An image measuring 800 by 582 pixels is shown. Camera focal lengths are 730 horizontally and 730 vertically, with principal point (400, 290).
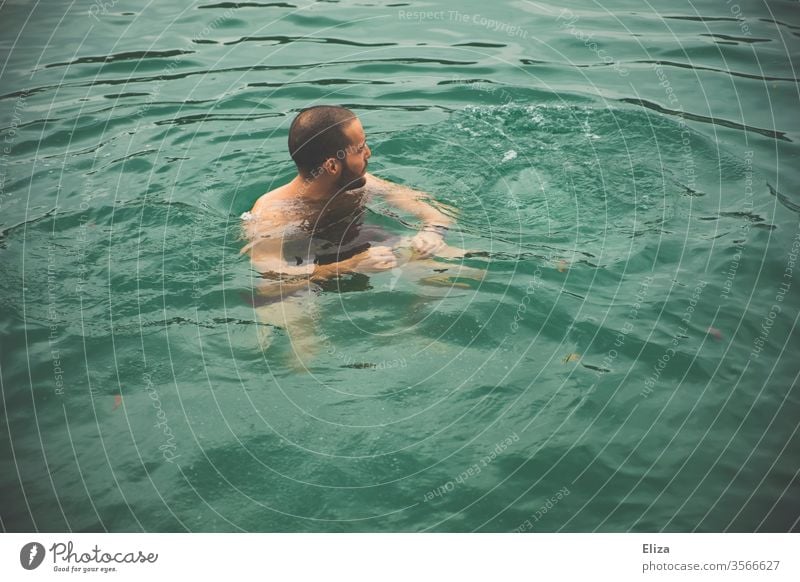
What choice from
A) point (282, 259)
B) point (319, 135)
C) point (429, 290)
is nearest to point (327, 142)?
point (319, 135)

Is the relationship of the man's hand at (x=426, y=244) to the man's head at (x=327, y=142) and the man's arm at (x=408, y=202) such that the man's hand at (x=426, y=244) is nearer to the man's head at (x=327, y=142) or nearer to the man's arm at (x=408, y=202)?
the man's arm at (x=408, y=202)

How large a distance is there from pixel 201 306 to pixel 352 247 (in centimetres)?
96

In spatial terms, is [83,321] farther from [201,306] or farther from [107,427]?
[107,427]

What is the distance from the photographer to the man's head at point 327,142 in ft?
14.0

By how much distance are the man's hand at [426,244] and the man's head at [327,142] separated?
569 mm

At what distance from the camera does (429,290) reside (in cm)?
426

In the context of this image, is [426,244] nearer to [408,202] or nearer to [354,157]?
[408,202]

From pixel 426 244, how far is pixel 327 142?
33.4 inches

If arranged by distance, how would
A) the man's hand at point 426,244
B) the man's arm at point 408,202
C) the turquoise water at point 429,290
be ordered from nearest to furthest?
the turquoise water at point 429,290, the man's hand at point 426,244, the man's arm at point 408,202

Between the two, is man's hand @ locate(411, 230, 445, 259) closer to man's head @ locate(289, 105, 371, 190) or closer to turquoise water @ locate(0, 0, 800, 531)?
turquoise water @ locate(0, 0, 800, 531)

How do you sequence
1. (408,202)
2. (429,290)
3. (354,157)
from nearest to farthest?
1. (429,290)
2. (354,157)
3. (408,202)

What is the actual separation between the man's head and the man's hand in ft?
1.87

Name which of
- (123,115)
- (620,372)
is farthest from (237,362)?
(123,115)

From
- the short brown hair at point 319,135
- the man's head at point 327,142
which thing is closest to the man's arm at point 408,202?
the man's head at point 327,142
